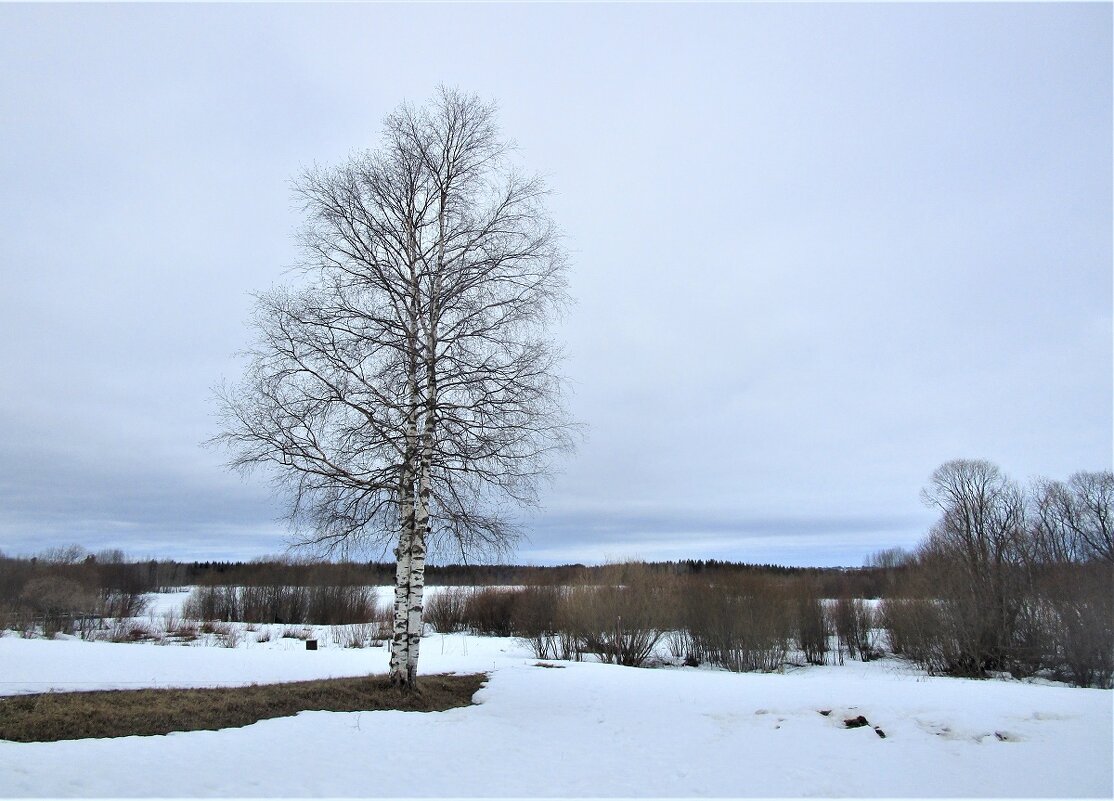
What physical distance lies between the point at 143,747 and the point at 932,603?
114 ft

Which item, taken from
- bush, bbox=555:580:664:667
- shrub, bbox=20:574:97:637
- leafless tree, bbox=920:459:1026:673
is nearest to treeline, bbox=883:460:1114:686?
leafless tree, bbox=920:459:1026:673

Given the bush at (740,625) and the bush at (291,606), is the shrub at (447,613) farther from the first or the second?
the bush at (740,625)

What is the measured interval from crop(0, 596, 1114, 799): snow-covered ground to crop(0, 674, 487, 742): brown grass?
65 cm

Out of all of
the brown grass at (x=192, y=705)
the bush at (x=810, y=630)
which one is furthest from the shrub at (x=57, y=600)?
the bush at (x=810, y=630)

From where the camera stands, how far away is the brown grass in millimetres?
9625

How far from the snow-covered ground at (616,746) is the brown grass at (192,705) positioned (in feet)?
2.12

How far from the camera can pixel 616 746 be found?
454 inches

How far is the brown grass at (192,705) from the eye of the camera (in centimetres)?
962

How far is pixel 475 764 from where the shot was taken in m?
9.83

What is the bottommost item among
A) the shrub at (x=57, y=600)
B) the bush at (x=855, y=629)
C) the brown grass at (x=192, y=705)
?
the bush at (x=855, y=629)

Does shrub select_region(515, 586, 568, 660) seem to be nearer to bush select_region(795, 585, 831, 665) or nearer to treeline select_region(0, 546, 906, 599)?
treeline select_region(0, 546, 906, 599)

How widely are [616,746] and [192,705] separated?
25.9ft

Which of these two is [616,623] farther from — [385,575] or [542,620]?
[385,575]

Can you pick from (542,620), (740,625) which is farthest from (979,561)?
(542,620)
